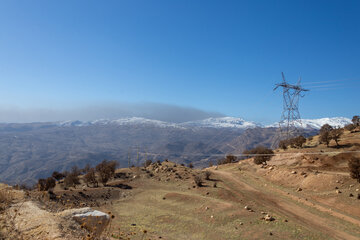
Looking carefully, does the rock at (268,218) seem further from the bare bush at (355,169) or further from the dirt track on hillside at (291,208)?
the bare bush at (355,169)

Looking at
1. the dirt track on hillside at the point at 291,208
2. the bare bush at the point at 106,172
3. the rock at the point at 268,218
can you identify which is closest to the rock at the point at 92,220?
the rock at the point at 268,218

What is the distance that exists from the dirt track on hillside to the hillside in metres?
0.07

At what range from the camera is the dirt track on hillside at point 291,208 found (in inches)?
665

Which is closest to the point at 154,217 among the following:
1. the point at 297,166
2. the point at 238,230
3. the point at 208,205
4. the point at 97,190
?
the point at 208,205

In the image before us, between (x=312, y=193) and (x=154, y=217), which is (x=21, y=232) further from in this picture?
(x=312, y=193)

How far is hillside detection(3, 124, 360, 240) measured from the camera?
16.0 metres

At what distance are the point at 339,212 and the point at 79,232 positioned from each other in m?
22.8

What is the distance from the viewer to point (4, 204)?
9891 mm

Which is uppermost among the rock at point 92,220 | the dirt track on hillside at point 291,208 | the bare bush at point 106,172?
the rock at point 92,220

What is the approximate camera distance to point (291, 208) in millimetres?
21547

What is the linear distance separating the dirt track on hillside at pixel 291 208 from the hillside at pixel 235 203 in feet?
0.22

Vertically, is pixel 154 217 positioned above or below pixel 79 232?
below

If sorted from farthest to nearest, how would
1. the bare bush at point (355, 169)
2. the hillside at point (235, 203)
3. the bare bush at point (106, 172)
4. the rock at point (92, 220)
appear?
the bare bush at point (106, 172)
the bare bush at point (355, 169)
the hillside at point (235, 203)
the rock at point (92, 220)

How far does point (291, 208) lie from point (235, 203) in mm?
5626
